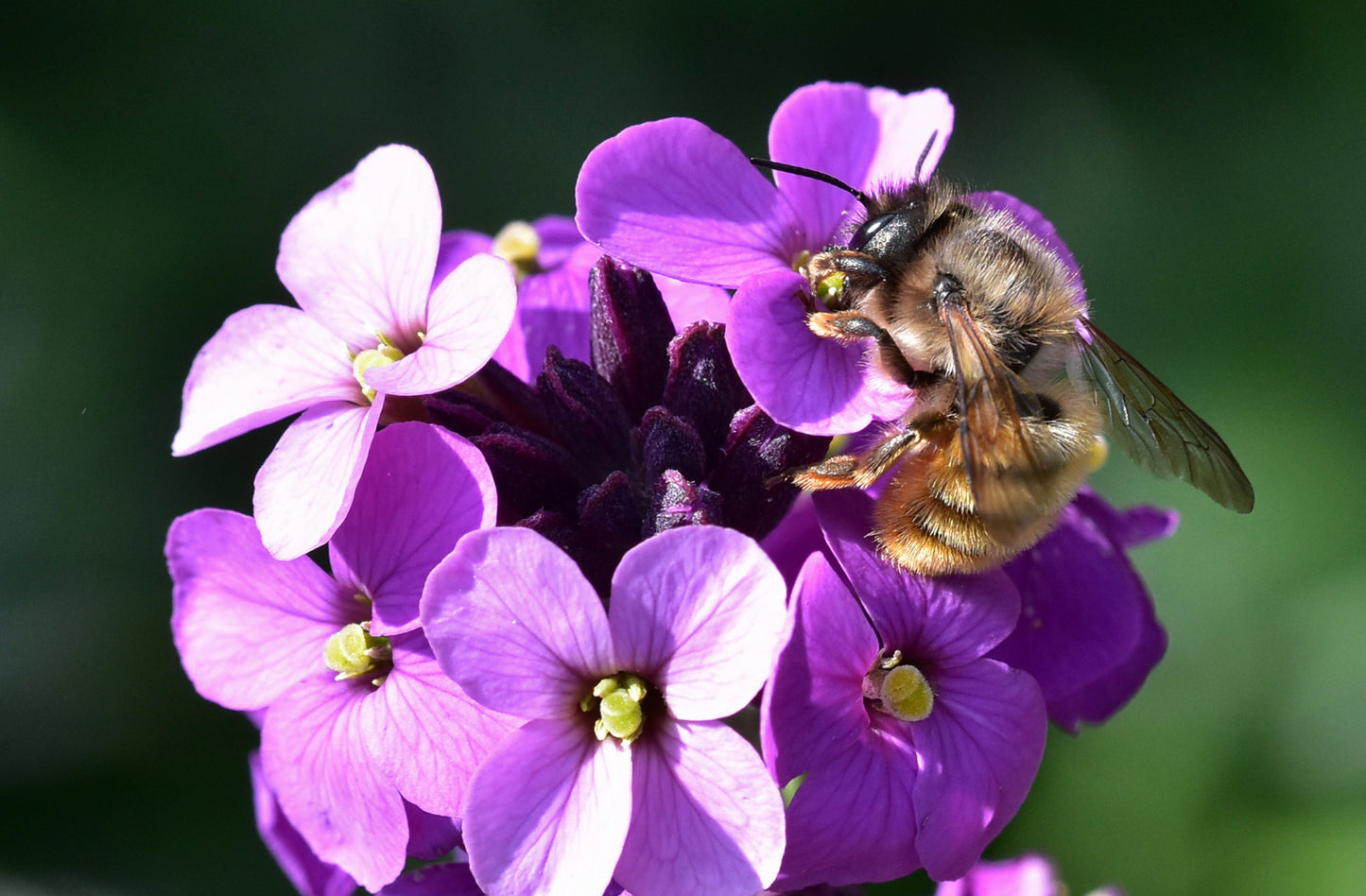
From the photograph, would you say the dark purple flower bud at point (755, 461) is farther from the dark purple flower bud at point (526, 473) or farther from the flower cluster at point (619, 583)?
the dark purple flower bud at point (526, 473)

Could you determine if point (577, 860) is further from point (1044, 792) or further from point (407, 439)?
point (1044, 792)

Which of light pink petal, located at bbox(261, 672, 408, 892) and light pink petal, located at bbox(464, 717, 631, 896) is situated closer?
light pink petal, located at bbox(464, 717, 631, 896)

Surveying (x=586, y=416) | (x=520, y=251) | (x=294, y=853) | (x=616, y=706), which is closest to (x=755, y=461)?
(x=586, y=416)

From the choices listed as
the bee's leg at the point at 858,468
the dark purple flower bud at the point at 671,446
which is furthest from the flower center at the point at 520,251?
the bee's leg at the point at 858,468

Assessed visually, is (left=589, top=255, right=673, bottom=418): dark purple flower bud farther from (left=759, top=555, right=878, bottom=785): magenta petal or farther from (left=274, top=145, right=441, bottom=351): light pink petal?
(left=759, top=555, right=878, bottom=785): magenta petal

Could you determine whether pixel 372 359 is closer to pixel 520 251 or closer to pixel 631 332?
pixel 631 332

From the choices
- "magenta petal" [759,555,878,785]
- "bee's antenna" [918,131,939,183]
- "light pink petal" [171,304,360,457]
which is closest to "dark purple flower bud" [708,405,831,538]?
"magenta petal" [759,555,878,785]

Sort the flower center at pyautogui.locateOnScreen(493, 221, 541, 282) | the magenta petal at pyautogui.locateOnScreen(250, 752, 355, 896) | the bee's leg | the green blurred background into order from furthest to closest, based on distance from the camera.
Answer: the green blurred background → the flower center at pyautogui.locateOnScreen(493, 221, 541, 282) → the magenta petal at pyautogui.locateOnScreen(250, 752, 355, 896) → the bee's leg

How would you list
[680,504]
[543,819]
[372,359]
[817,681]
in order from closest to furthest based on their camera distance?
[543,819] < [817,681] < [680,504] < [372,359]
